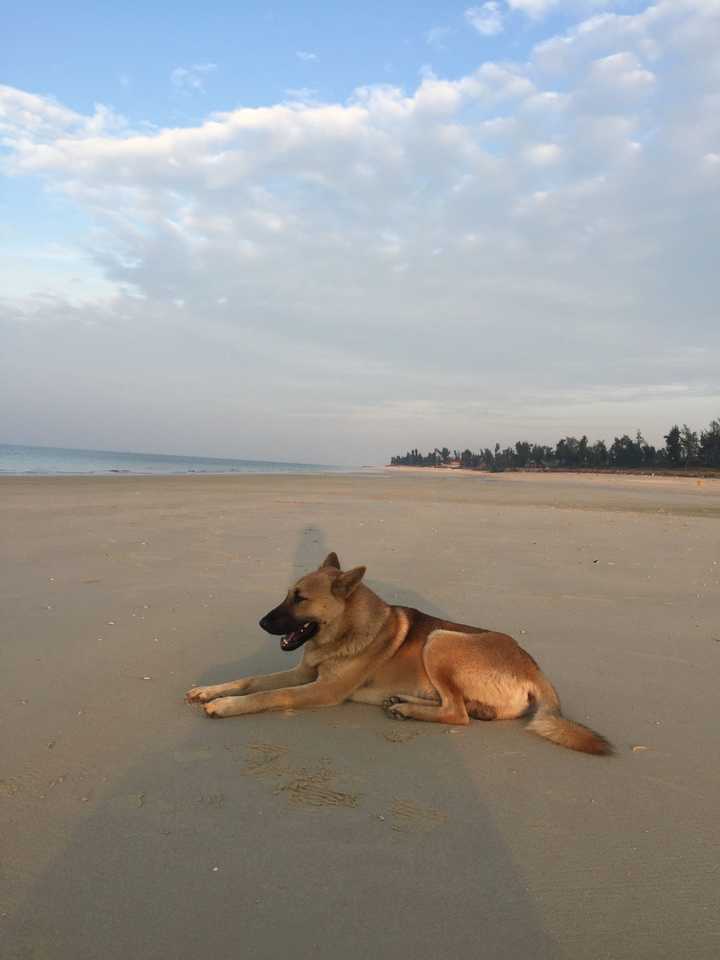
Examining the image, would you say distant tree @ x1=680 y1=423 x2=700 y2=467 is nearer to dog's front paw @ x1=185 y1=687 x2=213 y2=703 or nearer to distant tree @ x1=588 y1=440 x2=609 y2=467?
distant tree @ x1=588 y1=440 x2=609 y2=467

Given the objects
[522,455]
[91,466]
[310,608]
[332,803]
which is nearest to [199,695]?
[310,608]

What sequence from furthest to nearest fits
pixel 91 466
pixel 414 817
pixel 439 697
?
pixel 91 466, pixel 439 697, pixel 414 817

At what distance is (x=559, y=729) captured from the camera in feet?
11.2

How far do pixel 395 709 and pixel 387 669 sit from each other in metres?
0.32

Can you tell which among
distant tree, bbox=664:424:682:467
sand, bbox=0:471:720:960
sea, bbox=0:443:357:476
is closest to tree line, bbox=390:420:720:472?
distant tree, bbox=664:424:682:467

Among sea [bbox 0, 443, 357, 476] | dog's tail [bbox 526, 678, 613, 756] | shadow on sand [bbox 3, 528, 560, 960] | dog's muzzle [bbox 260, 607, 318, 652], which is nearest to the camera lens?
shadow on sand [bbox 3, 528, 560, 960]

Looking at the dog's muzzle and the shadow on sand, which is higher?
the dog's muzzle

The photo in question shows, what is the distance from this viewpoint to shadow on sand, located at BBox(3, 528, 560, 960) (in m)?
1.88

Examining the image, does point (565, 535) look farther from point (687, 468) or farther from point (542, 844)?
point (687, 468)

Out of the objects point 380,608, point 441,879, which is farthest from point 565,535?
point 441,879

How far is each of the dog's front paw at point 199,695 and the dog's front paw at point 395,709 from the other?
110 cm

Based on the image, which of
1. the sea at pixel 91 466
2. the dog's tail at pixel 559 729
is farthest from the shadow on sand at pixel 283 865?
the sea at pixel 91 466

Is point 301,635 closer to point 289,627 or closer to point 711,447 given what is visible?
point 289,627

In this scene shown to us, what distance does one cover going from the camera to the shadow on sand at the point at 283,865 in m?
1.88
